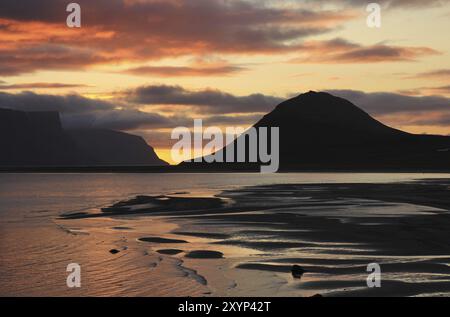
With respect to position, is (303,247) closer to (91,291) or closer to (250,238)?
(250,238)

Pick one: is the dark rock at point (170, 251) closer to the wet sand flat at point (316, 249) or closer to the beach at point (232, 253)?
the beach at point (232, 253)

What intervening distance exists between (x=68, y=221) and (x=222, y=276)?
26165mm

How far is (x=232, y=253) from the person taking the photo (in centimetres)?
2673

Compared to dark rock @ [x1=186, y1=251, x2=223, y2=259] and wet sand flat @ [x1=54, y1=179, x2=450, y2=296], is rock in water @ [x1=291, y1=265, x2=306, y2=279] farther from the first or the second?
dark rock @ [x1=186, y1=251, x2=223, y2=259]


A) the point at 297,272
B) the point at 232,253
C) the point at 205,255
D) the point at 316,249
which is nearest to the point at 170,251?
the point at 205,255

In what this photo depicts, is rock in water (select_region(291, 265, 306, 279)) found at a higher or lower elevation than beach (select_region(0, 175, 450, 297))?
higher

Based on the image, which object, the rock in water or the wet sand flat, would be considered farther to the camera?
the rock in water

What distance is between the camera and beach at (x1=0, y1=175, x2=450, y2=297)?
19.8 metres

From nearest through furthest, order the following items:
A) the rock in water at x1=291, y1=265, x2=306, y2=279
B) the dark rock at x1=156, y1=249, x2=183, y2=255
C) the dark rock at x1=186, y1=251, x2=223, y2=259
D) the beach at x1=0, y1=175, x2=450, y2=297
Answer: the beach at x1=0, y1=175, x2=450, y2=297
the rock in water at x1=291, y1=265, x2=306, y2=279
the dark rock at x1=186, y1=251, x2=223, y2=259
the dark rock at x1=156, y1=249, x2=183, y2=255

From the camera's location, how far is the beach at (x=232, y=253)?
1977 centimetres

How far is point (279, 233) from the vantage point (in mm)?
34156

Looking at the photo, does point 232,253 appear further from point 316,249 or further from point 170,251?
point 316,249

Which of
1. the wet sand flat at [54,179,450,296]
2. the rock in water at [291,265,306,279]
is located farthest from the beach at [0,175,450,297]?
the rock in water at [291,265,306,279]
